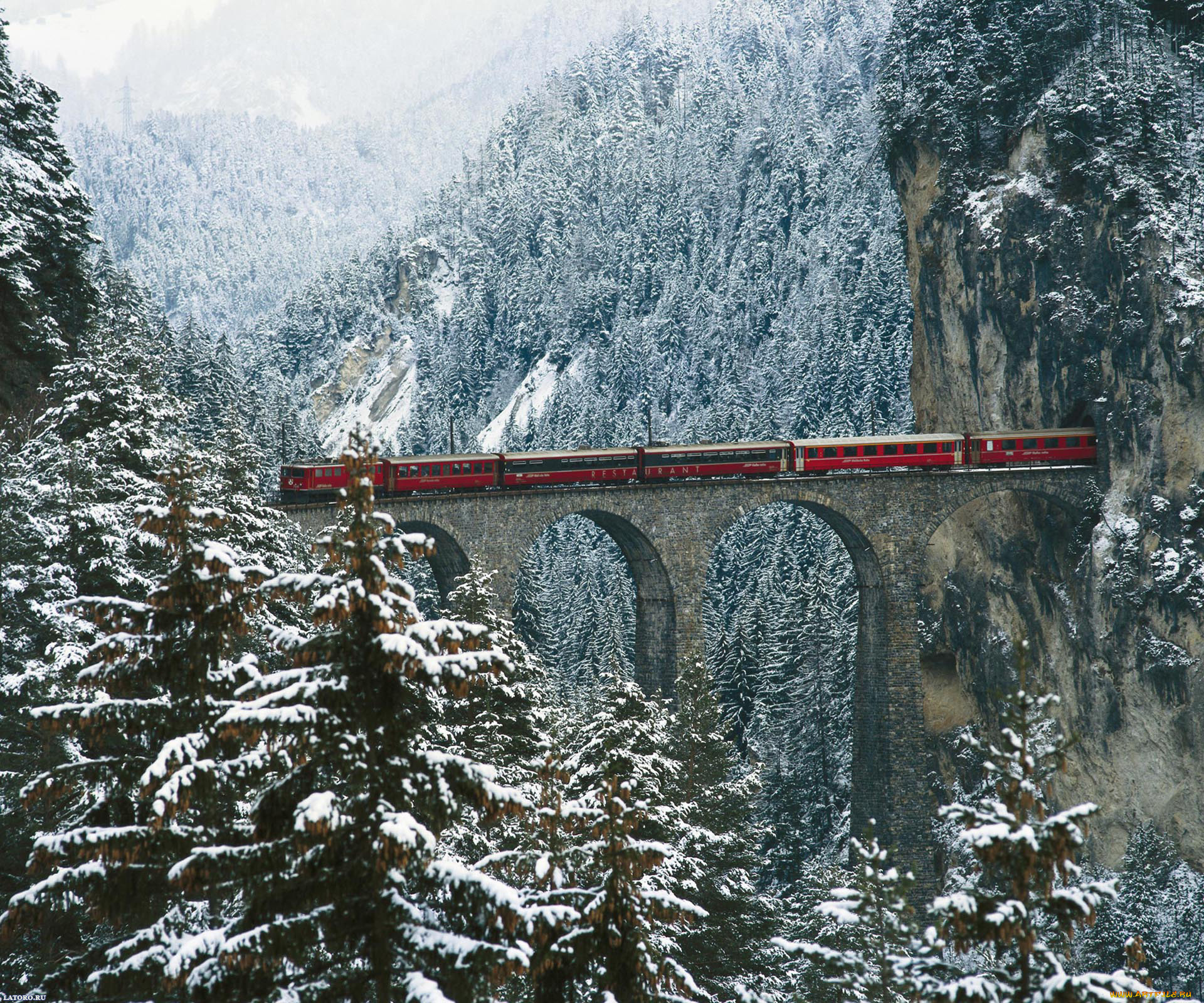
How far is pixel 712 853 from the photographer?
2862 cm

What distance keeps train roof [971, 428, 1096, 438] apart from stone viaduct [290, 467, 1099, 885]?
155cm

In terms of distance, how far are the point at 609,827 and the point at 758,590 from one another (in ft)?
216

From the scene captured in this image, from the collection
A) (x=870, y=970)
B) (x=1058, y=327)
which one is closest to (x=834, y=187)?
(x=1058, y=327)

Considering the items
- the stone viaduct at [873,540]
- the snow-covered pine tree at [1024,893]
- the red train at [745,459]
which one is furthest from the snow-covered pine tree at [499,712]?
the stone viaduct at [873,540]

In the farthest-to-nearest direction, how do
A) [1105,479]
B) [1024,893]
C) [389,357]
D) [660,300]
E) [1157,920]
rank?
1. [389,357]
2. [660,300]
3. [1105,479]
4. [1157,920]
5. [1024,893]

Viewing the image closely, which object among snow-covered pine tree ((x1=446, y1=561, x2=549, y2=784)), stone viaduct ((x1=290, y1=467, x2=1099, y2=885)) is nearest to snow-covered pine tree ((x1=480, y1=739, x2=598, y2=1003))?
snow-covered pine tree ((x1=446, y1=561, x2=549, y2=784))

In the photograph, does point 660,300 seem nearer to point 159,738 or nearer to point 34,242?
point 34,242

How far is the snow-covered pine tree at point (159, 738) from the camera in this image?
10609 mm

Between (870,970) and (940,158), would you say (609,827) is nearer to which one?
(870,970)

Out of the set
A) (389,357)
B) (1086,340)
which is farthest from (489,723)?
(389,357)

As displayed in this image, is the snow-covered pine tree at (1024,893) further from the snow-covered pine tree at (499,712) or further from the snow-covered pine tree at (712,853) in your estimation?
the snow-covered pine tree at (499,712)

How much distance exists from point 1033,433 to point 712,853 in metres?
27.4

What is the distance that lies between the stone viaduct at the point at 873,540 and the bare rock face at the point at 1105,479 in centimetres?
300

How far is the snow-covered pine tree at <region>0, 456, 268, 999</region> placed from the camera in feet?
34.8
